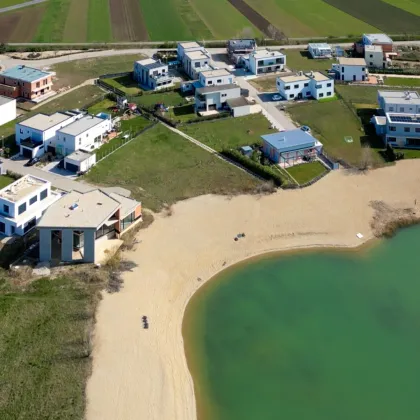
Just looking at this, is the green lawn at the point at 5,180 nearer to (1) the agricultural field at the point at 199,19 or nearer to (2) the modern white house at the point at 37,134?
(2) the modern white house at the point at 37,134

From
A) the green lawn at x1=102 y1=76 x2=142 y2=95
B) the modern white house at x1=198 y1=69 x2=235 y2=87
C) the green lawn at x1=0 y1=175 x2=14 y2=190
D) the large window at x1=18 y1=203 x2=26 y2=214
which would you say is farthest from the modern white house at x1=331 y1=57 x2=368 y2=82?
the large window at x1=18 y1=203 x2=26 y2=214

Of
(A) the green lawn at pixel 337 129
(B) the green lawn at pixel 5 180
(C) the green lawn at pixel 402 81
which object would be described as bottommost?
(B) the green lawn at pixel 5 180

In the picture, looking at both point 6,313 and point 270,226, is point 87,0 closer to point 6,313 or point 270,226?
point 270,226

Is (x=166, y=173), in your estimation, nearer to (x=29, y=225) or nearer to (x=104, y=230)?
(x=104, y=230)

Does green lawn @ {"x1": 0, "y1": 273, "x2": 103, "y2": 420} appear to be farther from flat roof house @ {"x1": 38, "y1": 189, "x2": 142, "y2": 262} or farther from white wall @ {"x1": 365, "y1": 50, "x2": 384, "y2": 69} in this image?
white wall @ {"x1": 365, "y1": 50, "x2": 384, "y2": 69}

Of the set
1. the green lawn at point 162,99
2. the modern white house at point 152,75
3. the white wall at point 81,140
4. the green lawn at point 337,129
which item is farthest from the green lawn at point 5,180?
the green lawn at point 337,129

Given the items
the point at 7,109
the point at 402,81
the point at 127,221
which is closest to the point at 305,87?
the point at 402,81

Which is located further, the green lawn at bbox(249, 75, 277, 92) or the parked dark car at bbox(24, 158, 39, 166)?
the green lawn at bbox(249, 75, 277, 92)
